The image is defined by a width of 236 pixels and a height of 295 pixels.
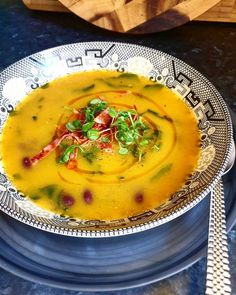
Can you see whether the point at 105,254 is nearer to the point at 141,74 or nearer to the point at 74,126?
the point at 74,126

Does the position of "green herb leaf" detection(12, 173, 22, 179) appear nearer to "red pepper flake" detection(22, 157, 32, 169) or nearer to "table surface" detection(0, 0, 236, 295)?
"red pepper flake" detection(22, 157, 32, 169)

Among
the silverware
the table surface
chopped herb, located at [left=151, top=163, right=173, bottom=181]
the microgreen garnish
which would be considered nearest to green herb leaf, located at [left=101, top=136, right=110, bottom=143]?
the microgreen garnish

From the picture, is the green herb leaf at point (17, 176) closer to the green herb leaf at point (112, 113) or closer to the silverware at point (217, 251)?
the green herb leaf at point (112, 113)

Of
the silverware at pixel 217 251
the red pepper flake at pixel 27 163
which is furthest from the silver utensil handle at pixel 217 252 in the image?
the red pepper flake at pixel 27 163

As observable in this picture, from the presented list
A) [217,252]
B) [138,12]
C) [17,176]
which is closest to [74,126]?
[17,176]

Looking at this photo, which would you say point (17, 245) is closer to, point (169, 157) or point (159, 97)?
point (169, 157)
